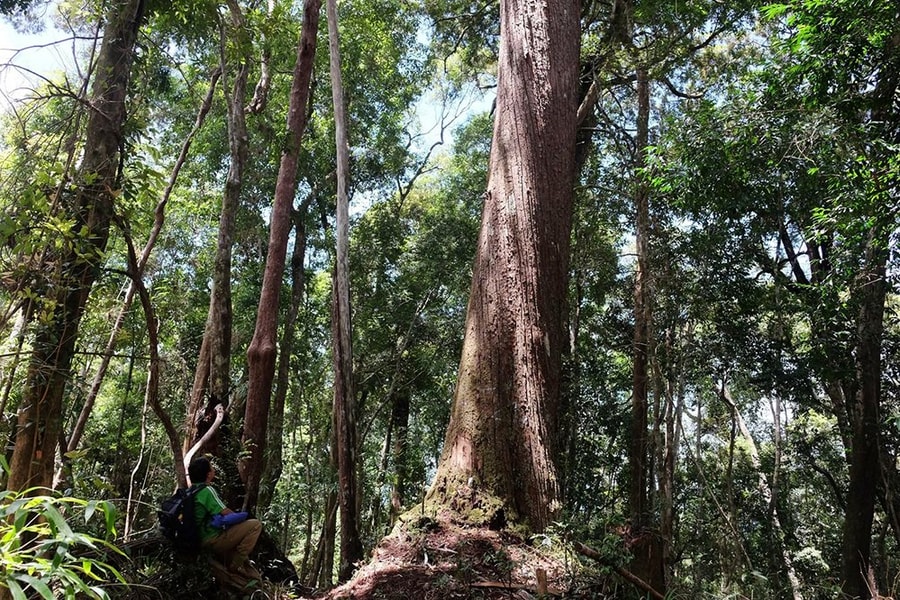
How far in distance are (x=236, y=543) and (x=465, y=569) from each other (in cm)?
222

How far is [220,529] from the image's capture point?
14.3 feet

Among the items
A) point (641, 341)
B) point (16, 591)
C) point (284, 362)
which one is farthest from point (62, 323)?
point (284, 362)

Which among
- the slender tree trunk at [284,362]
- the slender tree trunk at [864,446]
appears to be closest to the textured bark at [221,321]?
the slender tree trunk at [284,362]

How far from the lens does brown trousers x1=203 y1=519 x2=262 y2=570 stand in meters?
4.39

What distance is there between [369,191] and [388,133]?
5.06ft

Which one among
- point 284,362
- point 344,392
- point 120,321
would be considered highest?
point 284,362

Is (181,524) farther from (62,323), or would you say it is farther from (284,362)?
(284,362)

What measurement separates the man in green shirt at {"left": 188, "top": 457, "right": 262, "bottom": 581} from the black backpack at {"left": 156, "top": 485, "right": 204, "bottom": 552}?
40mm

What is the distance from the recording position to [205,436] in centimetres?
614

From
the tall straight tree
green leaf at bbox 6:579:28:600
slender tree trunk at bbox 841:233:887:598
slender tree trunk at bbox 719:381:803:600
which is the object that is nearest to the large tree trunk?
the tall straight tree

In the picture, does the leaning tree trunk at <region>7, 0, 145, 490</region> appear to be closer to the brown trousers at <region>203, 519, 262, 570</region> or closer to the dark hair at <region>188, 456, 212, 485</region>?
the dark hair at <region>188, 456, 212, 485</region>

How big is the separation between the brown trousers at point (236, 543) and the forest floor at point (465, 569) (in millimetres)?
1266

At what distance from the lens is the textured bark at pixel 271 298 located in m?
6.76

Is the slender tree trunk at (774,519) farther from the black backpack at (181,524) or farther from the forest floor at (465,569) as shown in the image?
the black backpack at (181,524)
